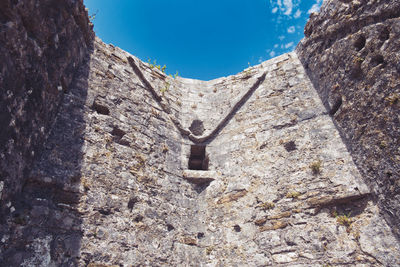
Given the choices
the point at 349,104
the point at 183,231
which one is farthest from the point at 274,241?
the point at 349,104

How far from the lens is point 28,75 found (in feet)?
10.3

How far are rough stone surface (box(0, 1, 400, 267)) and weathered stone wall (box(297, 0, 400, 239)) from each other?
0.22 metres

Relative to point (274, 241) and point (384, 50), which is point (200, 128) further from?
point (384, 50)

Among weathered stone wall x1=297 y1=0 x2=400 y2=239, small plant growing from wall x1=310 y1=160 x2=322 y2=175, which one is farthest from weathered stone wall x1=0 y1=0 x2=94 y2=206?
weathered stone wall x1=297 y1=0 x2=400 y2=239

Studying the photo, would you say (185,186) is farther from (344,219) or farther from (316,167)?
(344,219)

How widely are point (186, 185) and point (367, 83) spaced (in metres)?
3.13

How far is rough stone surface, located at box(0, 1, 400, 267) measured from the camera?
3.49 metres

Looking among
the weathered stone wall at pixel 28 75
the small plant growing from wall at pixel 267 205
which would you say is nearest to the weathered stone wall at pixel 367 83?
the small plant growing from wall at pixel 267 205

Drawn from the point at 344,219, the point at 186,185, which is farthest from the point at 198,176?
the point at 344,219

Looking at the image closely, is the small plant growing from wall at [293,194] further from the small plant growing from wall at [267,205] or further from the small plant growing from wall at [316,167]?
the small plant growing from wall at [316,167]

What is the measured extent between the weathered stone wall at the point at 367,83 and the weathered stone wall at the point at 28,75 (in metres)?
4.10

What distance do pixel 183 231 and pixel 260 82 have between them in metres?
3.40

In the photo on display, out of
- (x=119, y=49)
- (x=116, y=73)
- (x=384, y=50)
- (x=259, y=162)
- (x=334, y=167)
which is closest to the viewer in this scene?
(x=384, y=50)

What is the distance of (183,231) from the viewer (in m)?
4.52
